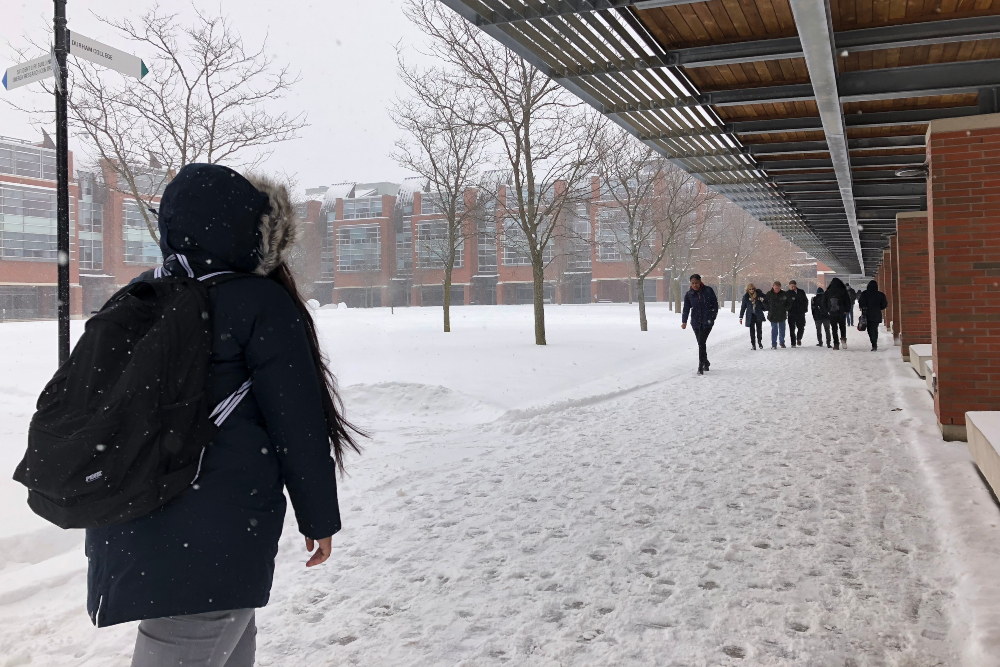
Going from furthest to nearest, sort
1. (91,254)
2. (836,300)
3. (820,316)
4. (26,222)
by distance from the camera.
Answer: (91,254) → (26,222) → (820,316) → (836,300)

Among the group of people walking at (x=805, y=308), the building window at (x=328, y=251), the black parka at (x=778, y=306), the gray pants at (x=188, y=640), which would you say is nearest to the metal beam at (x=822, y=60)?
the gray pants at (x=188, y=640)

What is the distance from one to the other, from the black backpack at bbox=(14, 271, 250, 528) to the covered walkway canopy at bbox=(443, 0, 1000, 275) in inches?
126

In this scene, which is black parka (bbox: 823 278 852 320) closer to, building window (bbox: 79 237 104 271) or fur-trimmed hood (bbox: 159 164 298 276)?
fur-trimmed hood (bbox: 159 164 298 276)

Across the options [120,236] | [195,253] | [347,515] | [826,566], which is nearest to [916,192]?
[826,566]

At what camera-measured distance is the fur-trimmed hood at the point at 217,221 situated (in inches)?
79.5

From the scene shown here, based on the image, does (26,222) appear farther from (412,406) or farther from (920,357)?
(920,357)

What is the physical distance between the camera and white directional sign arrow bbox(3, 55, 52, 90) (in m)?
5.69

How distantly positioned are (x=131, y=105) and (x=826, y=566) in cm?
1464

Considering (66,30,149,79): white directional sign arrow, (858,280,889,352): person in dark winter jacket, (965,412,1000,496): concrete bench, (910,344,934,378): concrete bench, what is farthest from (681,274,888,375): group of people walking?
(66,30,149,79): white directional sign arrow

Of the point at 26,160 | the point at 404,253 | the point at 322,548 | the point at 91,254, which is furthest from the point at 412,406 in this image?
the point at 404,253

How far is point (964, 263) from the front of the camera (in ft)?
23.7

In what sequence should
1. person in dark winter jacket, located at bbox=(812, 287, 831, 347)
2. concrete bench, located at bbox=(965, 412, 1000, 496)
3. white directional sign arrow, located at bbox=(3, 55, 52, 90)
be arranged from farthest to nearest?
person in dark winter jacket, located at bbox=(812, 287, 831, 347) < white directional sign arrow, located at bbox=(3, 55, 52, 90) < concrete bench, located at bbox=(965, 412, 1000, 496)

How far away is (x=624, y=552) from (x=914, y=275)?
12.9 metres

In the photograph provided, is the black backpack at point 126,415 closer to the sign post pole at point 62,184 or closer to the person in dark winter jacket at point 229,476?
the person in dark winter jacket at point 229,476
